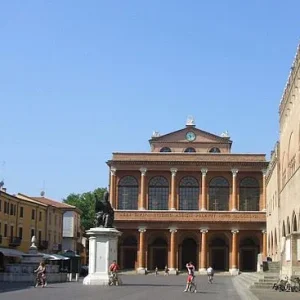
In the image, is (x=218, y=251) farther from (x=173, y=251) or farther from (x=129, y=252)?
(x=129, y=252)

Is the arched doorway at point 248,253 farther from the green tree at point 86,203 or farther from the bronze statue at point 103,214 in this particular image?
the bronze statue at point 103,214

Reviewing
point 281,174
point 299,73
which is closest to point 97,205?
point 299,73

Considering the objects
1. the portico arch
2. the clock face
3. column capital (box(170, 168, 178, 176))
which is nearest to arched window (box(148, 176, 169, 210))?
column capital (box(170, 168, 178, 176))

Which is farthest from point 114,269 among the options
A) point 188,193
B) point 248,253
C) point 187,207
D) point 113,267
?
point 248,253

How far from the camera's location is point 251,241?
287ft

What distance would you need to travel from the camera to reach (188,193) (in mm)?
88375

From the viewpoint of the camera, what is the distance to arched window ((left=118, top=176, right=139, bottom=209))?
88.1m

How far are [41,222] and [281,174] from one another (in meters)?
35.4

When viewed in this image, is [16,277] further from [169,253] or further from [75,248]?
[75,248]

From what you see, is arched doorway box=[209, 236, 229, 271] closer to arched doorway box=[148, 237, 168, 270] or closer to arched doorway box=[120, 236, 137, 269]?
arched doorway box=[148, 237, 168, 270]

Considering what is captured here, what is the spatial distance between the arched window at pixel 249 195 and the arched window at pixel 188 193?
17.8 feet

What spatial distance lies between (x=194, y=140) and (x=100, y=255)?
54584 mm

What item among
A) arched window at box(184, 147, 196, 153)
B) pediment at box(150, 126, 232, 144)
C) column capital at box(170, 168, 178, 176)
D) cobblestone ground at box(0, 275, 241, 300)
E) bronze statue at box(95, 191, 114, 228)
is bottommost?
cobblestone ground at box(0, 275, 241, 300)

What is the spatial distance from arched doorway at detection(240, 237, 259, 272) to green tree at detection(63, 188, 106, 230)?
117ft
